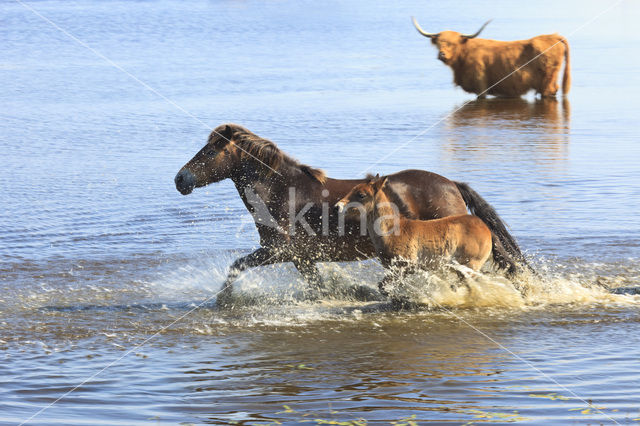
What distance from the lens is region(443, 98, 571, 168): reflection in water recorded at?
16.4 m

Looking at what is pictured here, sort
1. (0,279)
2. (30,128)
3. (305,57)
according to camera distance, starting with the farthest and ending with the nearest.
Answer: (305,57) < (30,128) < (0,279)

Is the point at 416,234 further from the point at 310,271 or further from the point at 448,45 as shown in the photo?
the point at 448,45

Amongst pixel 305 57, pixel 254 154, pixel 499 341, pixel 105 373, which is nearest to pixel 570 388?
pixel 499 341

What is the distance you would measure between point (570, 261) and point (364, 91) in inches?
534

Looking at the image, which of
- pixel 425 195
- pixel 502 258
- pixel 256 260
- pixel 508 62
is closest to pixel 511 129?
pixel 508 62

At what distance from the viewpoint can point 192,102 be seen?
21.5 m

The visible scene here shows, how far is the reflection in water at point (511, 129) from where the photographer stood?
646 inches

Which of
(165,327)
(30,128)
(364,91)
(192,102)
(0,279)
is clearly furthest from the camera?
(364,91)

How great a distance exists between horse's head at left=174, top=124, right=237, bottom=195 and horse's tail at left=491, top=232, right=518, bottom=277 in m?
2.43

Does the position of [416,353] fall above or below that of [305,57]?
below

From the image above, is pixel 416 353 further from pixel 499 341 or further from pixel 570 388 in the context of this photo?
pixel 570 388

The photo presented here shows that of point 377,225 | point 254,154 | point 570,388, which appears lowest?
point 570,388

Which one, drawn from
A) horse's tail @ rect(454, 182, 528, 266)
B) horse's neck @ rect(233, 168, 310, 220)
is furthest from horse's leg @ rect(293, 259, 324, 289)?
horse's tail @ rect(454, 182, 528, 266)

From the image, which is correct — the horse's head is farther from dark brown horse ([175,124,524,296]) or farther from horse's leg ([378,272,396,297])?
horse's leg ([378,272,396,297])
